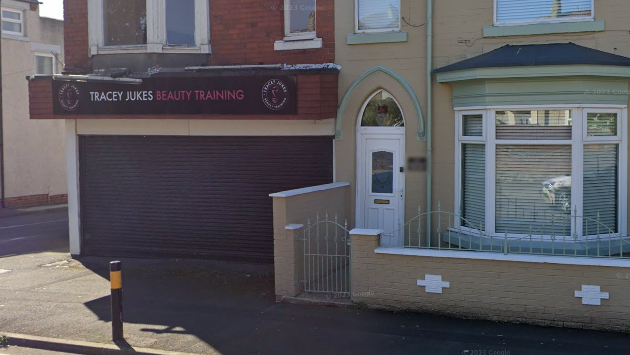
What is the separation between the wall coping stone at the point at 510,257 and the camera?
805 centimetres

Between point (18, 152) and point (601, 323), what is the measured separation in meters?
20.9

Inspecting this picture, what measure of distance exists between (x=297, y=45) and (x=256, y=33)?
0.87 m

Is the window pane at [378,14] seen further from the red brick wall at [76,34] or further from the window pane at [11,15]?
the window pane at [11,15]

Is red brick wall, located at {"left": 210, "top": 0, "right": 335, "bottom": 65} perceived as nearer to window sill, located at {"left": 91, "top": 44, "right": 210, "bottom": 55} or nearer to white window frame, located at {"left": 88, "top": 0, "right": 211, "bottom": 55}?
white window frame, located at {"left": 88, "top": 0, "right": 211, "bottom": 55}

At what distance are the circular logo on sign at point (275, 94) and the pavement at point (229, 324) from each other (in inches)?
115

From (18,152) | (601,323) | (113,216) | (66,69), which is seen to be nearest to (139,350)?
(601,323)

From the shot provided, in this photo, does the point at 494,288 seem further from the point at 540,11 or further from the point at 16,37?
the point at 16,37

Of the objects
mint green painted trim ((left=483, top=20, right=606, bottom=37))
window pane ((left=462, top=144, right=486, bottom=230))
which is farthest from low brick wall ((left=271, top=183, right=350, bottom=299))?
mint green painted trim ((left=483, top=20, right=606, bottom=37))

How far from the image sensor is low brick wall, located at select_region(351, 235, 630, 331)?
8.09 meters

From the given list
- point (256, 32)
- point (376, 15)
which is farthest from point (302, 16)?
point (376, 15)

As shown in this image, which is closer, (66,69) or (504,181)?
(504,181)

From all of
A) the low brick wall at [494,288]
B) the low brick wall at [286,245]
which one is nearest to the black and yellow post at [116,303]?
the low brick wall at [286,245]

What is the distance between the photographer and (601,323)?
812 cm

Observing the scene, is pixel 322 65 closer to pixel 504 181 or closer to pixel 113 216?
pixel 504 181
